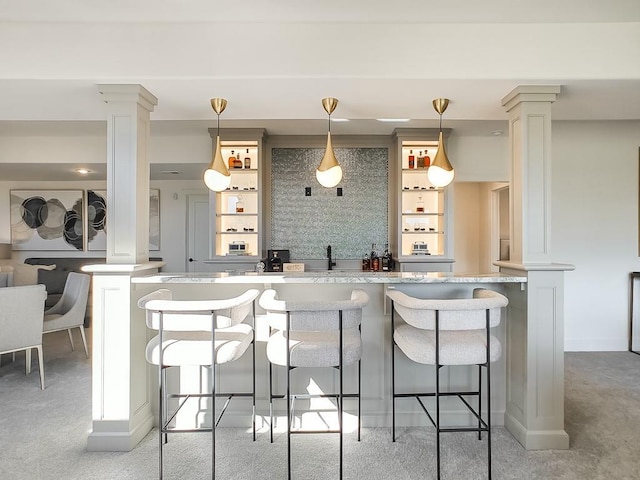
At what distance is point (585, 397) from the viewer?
9.95ft

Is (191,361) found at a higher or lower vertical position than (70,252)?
lower

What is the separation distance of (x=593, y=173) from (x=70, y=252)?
309 inches

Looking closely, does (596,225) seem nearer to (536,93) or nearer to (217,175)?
(536,93)

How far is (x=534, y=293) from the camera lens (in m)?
2.35

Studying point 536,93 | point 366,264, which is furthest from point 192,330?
point 366,264

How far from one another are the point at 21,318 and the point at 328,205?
3.44m

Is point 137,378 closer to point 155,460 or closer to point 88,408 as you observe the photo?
point 155,460

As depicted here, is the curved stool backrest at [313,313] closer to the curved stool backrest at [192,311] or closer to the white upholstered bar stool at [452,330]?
the curved stool backrest at [192,311]

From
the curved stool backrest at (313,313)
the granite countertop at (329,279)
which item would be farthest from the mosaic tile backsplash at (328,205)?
the curved stool backrest at (313,313)

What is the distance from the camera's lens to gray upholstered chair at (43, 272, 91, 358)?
3.90 m

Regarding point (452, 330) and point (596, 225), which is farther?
point (596, 225)

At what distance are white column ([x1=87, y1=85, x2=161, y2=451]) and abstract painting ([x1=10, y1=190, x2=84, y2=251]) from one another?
4.84 metres

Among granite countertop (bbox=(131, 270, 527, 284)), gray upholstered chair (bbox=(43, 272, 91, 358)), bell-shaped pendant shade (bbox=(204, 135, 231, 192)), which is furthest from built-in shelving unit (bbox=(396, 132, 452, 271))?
gray upholstered chair (bbox=(43, 272, 91, 358))

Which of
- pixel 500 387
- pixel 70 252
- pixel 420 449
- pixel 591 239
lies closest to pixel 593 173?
pixel 591 239
